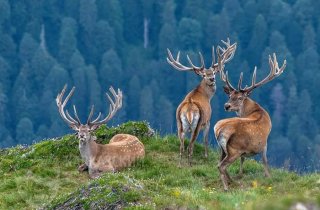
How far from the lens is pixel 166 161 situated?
68.0ft

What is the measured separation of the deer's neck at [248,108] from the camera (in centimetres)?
2008

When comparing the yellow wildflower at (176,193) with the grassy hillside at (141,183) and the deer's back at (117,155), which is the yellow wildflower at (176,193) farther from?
the deer's back at (117,155)

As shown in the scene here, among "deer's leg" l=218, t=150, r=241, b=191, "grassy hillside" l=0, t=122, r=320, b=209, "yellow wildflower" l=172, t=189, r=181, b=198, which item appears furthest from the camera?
"deer's leg" l=218, t=150, r=241, b=191

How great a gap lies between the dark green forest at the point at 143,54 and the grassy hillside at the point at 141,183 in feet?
Result: 371

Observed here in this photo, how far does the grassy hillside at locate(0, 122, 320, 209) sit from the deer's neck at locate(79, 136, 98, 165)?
352 millimetres

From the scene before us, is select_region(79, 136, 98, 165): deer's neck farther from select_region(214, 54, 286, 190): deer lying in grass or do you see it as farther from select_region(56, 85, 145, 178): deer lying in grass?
select_region(214, 54, 286, 190): deer lying in grass

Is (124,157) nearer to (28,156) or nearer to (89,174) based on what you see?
(89,174)

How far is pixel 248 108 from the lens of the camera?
20281 millimetres

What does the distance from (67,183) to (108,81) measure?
137930 mm

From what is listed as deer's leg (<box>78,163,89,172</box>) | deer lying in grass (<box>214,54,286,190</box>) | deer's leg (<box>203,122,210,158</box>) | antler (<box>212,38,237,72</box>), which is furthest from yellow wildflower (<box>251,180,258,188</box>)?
antler (<box>212,38,237,72</box>)

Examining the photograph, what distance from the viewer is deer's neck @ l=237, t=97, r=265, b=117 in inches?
790

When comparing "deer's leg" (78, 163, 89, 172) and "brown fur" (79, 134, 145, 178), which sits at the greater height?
"brown fur" (79, 134, 145, 178)

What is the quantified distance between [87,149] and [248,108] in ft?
11.0

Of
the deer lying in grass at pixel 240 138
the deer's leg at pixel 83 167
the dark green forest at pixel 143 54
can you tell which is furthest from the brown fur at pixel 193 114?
the dark green forest at pixel 143 54
